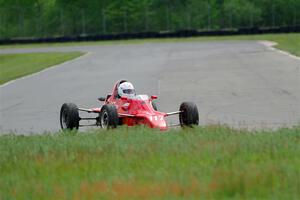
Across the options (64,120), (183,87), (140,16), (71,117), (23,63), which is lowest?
(23,63)

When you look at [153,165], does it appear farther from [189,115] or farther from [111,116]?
[189,115]

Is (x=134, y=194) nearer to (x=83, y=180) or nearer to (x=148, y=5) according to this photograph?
(x=83, y=180)

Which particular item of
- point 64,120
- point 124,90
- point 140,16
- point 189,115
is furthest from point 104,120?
point 140,16

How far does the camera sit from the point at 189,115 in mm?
13648

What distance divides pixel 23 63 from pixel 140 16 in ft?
128

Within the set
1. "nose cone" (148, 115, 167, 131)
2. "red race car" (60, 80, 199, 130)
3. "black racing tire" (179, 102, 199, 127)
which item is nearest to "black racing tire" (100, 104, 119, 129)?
"red race car" (60, 80, 199, 130)

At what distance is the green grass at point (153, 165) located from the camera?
7.58 m

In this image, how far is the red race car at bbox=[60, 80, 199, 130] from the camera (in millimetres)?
13531

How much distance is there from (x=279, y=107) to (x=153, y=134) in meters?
6.80

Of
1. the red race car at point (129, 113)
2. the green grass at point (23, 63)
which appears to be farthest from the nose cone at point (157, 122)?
the green grass at point (23, 63)

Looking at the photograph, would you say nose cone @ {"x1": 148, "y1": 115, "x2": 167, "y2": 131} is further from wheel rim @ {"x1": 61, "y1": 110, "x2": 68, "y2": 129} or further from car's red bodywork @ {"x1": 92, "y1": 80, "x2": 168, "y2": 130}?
wheel rim @ {"x1": 61, "y1": 110, "x2": 68, "y2": 129}

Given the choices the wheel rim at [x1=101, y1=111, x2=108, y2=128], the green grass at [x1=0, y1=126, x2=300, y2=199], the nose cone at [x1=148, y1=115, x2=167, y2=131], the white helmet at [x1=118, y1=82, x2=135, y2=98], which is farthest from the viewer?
the white helmet at [x1=118, y1=82, x2=135, y2=98]

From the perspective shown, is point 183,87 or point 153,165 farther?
point 183,87

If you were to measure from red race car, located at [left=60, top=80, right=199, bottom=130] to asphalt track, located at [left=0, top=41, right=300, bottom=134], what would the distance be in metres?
0.80
